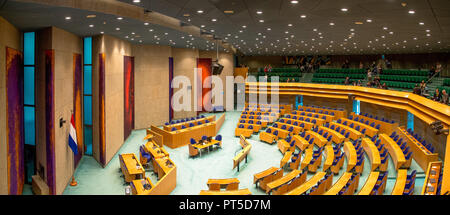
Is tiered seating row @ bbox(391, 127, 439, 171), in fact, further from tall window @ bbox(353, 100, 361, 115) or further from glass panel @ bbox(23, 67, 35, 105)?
glass panel @ bbox(23, 67, 35, 105)

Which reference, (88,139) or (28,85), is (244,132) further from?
(28,85)

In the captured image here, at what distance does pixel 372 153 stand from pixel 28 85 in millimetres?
11620

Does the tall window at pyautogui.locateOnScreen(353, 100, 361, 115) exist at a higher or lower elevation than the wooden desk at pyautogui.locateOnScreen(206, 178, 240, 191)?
higher

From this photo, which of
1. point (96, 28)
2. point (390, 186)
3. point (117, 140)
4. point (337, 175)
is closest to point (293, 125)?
point (337, 175)

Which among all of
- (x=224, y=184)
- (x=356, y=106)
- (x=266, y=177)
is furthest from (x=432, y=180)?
(x=356, y=106)

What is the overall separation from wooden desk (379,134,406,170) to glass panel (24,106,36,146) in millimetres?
11852

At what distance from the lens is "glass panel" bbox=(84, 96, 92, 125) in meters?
→ 13.2

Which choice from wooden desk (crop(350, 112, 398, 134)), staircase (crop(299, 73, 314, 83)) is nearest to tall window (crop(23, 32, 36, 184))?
wooden desk (crop(350, 112, 398, 134))

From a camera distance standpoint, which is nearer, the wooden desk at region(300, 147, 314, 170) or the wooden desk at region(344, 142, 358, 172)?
the wooden desk at region(344, 142, 358, 172)

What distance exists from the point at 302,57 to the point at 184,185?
68.9 feet

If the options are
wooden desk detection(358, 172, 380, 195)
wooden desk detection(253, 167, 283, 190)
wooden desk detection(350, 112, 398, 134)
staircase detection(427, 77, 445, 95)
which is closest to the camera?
wooden desk detection(358, 172, 380, 195)

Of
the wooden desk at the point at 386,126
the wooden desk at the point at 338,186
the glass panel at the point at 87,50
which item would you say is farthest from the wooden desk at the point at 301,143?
the glass panel at the point at 87,50

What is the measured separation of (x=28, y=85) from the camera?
9.43 metres
